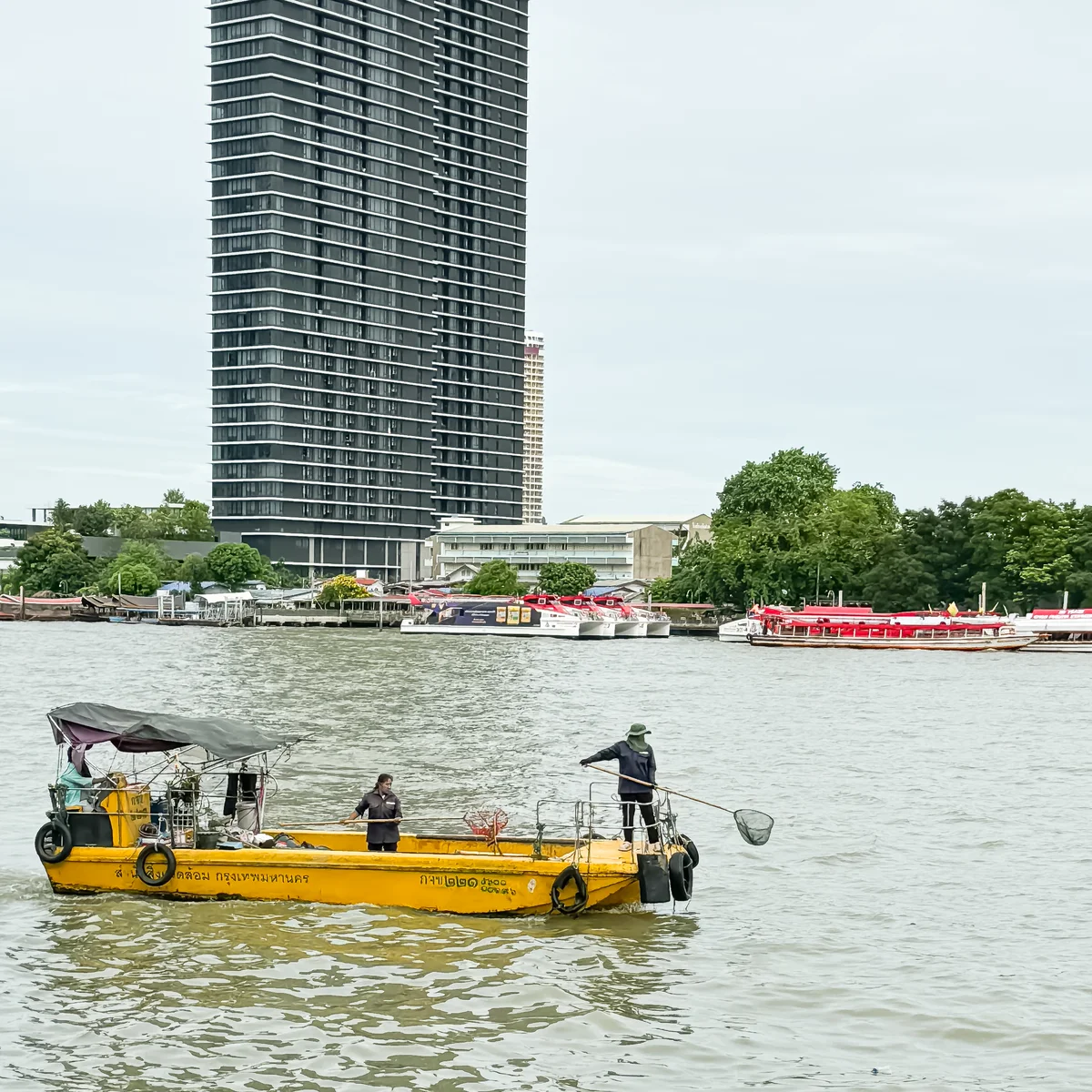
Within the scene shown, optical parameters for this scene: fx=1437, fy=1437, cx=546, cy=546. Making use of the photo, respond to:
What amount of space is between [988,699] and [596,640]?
88.6 m

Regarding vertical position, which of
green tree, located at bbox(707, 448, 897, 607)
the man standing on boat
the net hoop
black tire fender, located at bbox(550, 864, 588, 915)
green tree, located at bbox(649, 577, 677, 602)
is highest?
green tree, located at bbox(707, 448, 897, 607)

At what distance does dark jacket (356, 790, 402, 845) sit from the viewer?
24797mm

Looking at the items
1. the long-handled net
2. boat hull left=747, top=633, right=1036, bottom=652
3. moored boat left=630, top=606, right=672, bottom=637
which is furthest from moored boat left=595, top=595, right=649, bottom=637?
the long-handled net

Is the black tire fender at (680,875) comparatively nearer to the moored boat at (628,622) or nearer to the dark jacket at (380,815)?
the dark jacket at (380,815)

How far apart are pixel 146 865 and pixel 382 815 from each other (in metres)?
4.08

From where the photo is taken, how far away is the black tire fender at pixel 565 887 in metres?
23.4

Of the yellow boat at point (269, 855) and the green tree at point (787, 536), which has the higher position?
the green tree at point (787, 536)

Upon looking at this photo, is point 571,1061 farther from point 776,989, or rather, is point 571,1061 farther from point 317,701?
point 317,701

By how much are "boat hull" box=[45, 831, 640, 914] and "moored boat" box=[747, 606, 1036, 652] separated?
112 metres

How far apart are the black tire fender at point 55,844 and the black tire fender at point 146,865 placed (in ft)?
4.42

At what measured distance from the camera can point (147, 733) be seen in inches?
990

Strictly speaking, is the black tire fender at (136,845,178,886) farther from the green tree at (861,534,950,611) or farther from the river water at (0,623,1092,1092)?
the green tree at (861,534,950,611)

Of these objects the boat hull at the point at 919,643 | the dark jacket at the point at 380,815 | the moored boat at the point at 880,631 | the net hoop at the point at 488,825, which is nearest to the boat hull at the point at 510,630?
the moored boat at the point at 880,631

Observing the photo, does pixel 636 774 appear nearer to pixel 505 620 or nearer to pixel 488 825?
pixel 488 825
